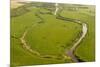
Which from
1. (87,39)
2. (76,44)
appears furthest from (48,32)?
(87,39)

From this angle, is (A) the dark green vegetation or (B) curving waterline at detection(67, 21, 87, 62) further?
(B) curving waterline at detection(67, 21, 87, 62)

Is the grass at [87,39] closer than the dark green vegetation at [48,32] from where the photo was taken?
No

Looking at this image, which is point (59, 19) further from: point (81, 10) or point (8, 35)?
point (8, 35)

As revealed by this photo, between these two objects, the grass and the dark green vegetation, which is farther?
the grass

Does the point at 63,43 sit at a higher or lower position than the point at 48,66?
higher

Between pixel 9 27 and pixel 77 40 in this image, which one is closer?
pixel 9 27

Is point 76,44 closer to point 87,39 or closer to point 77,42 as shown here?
point 77,42

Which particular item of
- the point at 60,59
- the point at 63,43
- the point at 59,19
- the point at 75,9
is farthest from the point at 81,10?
the point at 60,59

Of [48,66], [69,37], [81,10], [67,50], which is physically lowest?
[48,66]
